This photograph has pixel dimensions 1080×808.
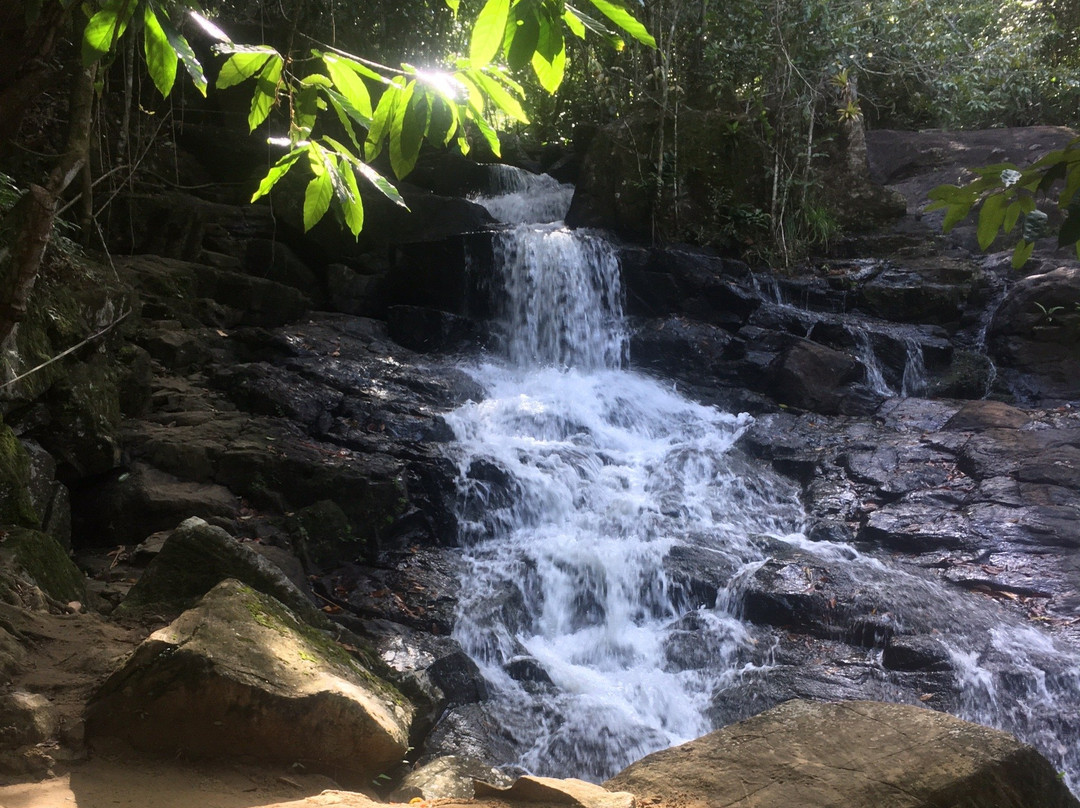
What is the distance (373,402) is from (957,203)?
7.09 metres

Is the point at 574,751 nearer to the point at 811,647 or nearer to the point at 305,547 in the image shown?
the point at 811,647

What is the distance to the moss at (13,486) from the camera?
4025mm

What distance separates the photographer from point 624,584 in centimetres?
647

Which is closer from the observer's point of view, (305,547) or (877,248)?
(305,547)

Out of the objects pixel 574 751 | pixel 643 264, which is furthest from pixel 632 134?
pixel 574 751

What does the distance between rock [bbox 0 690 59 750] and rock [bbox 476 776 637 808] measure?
1.45m

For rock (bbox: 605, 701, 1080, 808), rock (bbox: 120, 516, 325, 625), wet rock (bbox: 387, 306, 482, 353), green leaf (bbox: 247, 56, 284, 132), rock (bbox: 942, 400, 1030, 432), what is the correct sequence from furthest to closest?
wet rock (bbox: 387, 306, 482, 353), rock (bbox: 942, 400, 1030, 432), rock (bbox: 120, 516, 325, 625), rock (bbox: 605, 701, 1080, 808), green leaf (bbox: 247, 56, 284, 132)

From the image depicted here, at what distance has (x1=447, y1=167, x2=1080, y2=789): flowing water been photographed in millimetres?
5176

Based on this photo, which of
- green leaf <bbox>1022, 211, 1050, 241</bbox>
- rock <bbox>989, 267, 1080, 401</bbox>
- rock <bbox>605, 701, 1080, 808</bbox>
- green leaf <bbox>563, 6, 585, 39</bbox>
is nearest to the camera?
green leaf <bbox>563, 6, 585, 39</bbox>

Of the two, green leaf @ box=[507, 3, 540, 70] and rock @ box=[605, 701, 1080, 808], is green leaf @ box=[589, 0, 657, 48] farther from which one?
rock @ box=[605, 701, 1080, 808]

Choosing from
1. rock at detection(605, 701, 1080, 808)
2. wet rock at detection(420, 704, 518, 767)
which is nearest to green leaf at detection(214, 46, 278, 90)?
rock at detection(605, 701, 1080, 808)

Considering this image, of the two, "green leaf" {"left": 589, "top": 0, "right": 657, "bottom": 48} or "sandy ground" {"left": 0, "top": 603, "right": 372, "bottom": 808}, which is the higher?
"green leaf" {"left": 589, "top": 0, "right": 657, "bottom": 48}

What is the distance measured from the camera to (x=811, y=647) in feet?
19.1

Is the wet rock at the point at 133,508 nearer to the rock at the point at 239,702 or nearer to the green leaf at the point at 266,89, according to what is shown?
the rock at the point at 239,702
